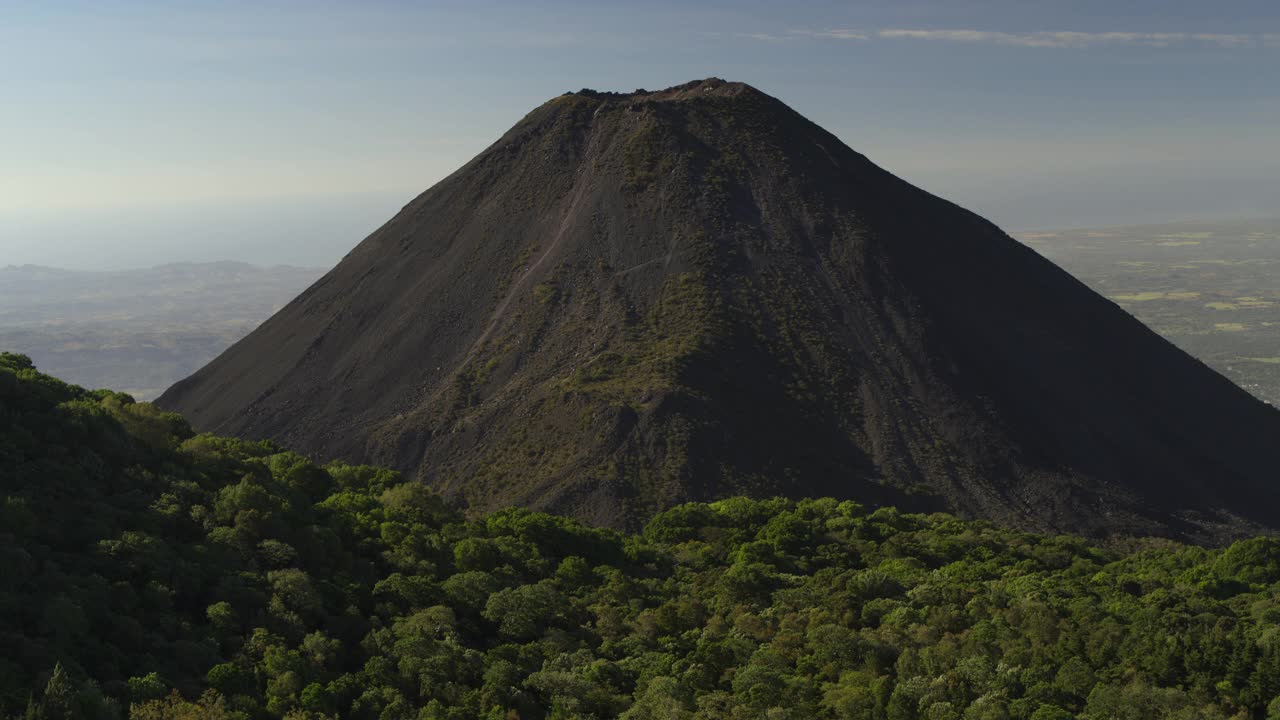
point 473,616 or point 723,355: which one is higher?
point 723,355

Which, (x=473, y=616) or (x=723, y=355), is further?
(x=723, y=355)

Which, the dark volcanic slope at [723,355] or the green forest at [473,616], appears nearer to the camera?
the green forest at [473,616]

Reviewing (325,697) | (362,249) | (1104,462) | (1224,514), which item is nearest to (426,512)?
(325,697)

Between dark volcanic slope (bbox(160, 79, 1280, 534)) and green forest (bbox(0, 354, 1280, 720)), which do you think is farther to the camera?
dark volcanic slope (bbox(160, 79, 1280, 534))
